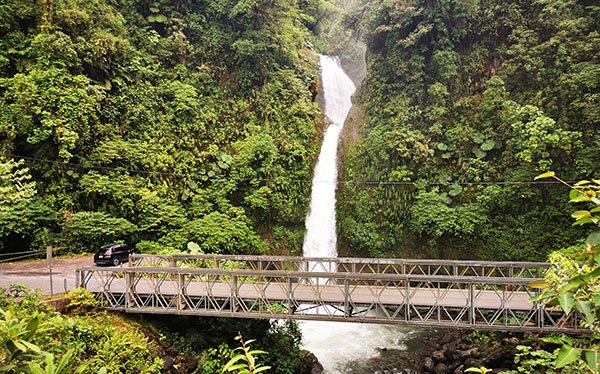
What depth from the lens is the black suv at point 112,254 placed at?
14.6 metres

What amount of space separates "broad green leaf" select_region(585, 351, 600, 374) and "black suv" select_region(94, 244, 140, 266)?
1629cm

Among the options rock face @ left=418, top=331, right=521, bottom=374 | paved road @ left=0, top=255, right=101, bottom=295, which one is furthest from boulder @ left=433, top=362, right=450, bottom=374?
paved road @ left=0, top=255, right=101, bottom=295

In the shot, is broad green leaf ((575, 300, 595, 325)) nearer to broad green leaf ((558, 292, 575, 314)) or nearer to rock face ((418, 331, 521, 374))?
broad green leaf ((558, 292, 575, 314))

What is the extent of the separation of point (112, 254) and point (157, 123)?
27.8 ft

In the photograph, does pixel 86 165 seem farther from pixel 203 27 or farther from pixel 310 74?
pixel 310 74

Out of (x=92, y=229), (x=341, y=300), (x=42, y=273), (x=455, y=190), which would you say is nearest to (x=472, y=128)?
(x=455, y=190)

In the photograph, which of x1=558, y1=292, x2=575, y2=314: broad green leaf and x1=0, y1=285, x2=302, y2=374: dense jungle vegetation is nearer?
x1=558, y1=292, x2=575, y2=314: broad green leaf

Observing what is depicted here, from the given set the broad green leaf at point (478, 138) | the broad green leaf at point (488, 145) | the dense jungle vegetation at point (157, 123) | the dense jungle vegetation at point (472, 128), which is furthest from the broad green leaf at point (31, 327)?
the broad green leaf at point (478, 138)

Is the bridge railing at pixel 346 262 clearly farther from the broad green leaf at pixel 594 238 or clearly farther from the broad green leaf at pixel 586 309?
the broad green leaf at pixel 594 238

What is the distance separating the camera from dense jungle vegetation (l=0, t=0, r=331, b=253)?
52.3 ft

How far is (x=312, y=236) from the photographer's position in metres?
20.0

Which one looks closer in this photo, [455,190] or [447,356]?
[447,356]

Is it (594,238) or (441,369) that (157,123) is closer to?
(441,369)

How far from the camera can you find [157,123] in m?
19.8
